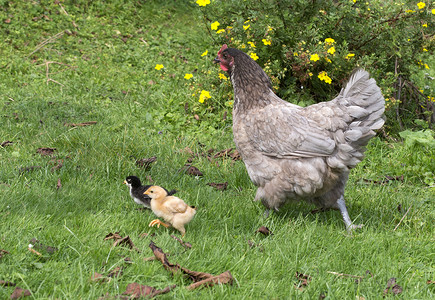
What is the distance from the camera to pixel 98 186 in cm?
495

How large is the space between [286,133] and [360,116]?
27.0 inches

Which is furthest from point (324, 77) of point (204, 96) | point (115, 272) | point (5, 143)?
point (115, 272)

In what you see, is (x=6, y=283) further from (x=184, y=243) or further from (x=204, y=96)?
(x=204, y=96)

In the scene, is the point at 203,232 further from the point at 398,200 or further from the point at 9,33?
the point at 9,33

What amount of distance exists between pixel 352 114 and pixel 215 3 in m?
3.88

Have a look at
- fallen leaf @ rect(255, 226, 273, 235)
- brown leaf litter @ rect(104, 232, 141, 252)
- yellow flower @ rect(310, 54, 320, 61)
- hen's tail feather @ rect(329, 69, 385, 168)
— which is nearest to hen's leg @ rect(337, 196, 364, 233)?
hen's tail feather @ rect(329, 69, 385, 168)

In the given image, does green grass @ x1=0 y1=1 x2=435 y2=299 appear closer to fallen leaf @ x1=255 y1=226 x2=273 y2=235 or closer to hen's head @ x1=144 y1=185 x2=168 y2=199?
fallen leaf @ x1=255 y1=226 x2=273 y2=235

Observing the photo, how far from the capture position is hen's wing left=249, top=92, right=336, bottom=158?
471 cm

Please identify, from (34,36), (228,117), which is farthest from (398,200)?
(34,36)

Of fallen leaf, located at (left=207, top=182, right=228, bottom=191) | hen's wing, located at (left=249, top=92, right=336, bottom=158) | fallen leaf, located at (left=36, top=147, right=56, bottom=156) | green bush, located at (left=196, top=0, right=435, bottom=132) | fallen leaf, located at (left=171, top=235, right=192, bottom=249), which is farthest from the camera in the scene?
green bush, located at (left=196, top=0, right=435, bottom=132)

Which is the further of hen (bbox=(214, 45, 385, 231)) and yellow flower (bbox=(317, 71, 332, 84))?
yellow flower (bbox=(317, 71, 332, 84))

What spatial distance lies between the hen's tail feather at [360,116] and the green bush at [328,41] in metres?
2.34

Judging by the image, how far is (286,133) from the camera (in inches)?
191

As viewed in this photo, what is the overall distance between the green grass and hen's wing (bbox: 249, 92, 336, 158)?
24.5 inches
